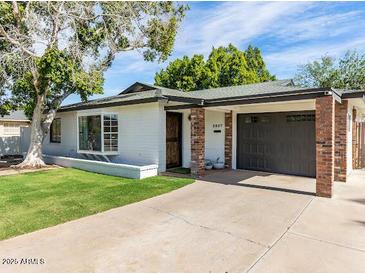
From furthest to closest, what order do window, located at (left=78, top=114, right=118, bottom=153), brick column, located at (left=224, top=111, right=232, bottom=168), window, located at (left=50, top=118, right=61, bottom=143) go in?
window, located at (left=50, top=118, right=61, bottom=143)
window, located at (left=78, top=114, right=118, bottom=153)
brick column, located at (left=224, top=111, right=232, bottom=168)

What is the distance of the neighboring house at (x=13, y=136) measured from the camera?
1866cm

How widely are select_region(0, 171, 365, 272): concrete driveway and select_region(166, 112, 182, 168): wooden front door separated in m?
4.23

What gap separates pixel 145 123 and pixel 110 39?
4.95 m

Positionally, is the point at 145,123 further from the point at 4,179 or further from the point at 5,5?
the point at 5,5

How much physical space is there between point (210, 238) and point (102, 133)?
8174 millimetres

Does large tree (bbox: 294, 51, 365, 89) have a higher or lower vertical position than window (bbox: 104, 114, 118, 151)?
higher

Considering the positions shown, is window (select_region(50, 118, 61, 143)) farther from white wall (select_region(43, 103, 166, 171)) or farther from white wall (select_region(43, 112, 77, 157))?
white wall (select_region(43, 103, 166, 171))

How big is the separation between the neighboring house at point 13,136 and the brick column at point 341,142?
60.3ft

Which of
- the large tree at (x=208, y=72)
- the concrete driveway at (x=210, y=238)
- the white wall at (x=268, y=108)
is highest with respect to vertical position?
the large tree at (x=208, y=72)

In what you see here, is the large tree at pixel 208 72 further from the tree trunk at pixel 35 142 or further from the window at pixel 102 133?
the tree trunk at pixel 35 142

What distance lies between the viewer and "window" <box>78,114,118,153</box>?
443 inches

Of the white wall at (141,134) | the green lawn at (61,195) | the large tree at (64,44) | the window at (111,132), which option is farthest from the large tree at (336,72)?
the green lawn at (61,195)

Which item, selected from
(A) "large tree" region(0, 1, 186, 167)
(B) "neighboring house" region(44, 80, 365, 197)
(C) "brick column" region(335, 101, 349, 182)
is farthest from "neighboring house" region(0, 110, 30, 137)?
(C) "brick column" region(335, 101, 349, 182)

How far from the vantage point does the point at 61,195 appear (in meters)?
7.00
